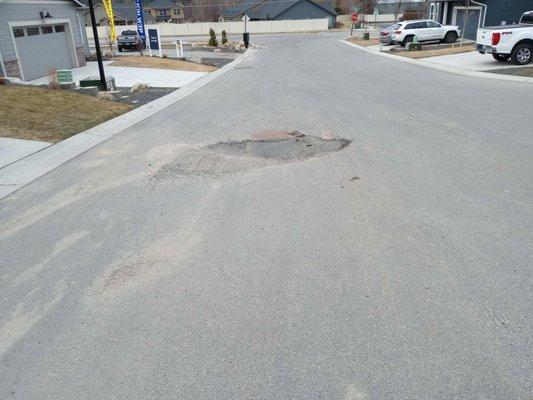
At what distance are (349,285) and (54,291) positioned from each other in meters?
2.75

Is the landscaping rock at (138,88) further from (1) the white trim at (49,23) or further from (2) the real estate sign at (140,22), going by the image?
(2) the real estate sign at (140,22)

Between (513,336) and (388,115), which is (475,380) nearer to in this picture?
(513,336)

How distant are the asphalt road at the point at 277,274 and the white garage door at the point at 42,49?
15.2m

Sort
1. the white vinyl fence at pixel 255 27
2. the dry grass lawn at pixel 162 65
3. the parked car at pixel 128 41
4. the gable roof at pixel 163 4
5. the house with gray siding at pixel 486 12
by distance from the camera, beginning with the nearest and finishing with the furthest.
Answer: the dry grass lawn at pixel 162 65
the house with gray siding at pixel 486 12
the parked car at pixel 128 41
the white vinyl fence at pixel 255 27
the gable roof at pixel 163 4

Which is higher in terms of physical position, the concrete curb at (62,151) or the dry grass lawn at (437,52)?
the dry grass lawn at (437,52)

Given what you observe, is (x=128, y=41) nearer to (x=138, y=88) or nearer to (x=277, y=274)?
(x=138, y=88)

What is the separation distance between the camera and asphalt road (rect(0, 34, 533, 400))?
3121mm

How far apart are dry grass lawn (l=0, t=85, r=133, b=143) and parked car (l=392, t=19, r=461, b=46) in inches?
901

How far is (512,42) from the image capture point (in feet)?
58.4

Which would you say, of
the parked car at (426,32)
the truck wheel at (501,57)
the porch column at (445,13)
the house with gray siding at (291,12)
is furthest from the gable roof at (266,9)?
the truck wheel at (501,57)

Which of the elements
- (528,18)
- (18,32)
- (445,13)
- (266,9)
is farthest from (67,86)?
(266,9)

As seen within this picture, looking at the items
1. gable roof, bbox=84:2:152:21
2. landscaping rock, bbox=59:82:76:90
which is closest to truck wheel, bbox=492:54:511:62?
landscaping rock, bbox=59:82:76:90

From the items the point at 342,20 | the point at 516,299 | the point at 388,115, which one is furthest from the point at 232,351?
the point at 342,20

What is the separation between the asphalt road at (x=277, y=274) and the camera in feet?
10.2
